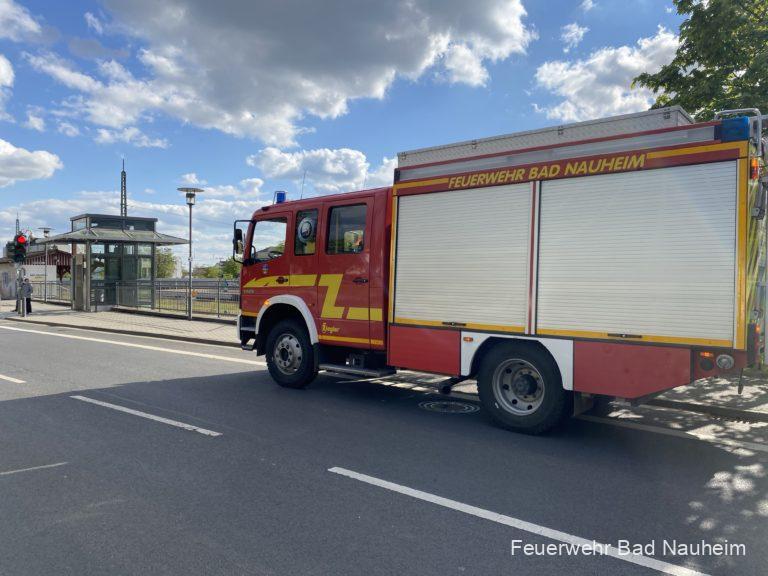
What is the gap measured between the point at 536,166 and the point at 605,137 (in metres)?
0.72

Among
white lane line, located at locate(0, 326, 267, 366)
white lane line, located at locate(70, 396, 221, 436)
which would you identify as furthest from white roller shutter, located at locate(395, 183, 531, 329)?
white lane line, located at locate(0, 326, 267, 366)

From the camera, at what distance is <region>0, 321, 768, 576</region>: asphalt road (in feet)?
10.7

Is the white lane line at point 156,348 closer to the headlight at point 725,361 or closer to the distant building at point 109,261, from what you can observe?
the distant building at point 109,261

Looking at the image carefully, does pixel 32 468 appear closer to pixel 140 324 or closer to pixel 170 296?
pixel 140 324

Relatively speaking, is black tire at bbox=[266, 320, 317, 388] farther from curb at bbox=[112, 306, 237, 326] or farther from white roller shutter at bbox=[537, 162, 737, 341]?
curb at bbox=[112, 306, 237, 326]

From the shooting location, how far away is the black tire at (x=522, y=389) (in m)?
5.66

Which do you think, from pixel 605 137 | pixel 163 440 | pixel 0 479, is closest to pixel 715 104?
pixel 605 137

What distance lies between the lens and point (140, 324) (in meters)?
18.8

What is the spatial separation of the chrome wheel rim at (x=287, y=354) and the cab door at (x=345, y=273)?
0.58 meters

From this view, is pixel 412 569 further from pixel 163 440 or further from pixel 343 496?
pixel 163 440

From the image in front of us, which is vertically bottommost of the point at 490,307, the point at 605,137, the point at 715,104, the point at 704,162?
the point at 490,307

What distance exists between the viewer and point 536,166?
5.84 meters

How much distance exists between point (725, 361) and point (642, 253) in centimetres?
116

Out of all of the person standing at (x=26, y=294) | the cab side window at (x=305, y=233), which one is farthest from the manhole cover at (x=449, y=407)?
the person standing at (x=26, y=294)
